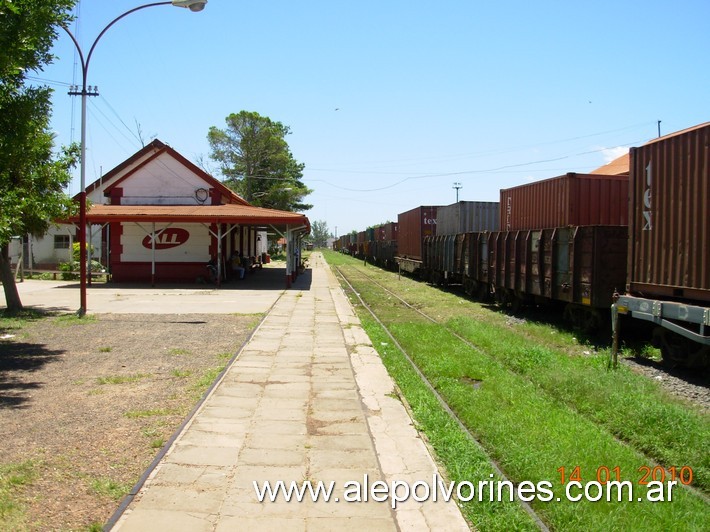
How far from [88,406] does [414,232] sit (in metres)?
25.3

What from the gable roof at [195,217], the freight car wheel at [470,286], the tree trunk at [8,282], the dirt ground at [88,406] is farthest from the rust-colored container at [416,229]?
the tree trunk at [8,282]

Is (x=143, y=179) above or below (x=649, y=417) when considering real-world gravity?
above

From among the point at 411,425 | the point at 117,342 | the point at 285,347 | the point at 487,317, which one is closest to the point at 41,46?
the point at 117,342

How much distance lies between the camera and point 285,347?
10750 mm

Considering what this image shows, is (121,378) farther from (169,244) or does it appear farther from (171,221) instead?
(169,244)

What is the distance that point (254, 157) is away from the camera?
5562cm

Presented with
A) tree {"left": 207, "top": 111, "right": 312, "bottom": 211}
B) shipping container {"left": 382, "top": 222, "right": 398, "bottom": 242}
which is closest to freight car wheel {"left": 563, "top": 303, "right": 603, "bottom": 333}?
shipping container {"left": 382, "top": 222, "right": 398, "bottom": 242}

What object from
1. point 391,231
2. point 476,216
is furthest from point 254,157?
point 476,216

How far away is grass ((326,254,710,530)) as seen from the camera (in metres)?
4.09

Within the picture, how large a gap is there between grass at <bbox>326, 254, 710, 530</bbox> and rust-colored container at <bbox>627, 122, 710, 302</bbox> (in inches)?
59.3

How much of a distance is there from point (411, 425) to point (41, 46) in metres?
8.07

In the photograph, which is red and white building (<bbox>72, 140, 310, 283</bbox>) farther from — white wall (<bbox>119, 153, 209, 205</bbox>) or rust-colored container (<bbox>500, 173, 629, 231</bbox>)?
rust-colored container (<bbox>500, 173, 629, 231</bbox>)

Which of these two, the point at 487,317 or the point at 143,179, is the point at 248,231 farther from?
the point at 487,317

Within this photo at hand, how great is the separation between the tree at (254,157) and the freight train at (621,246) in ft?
125
